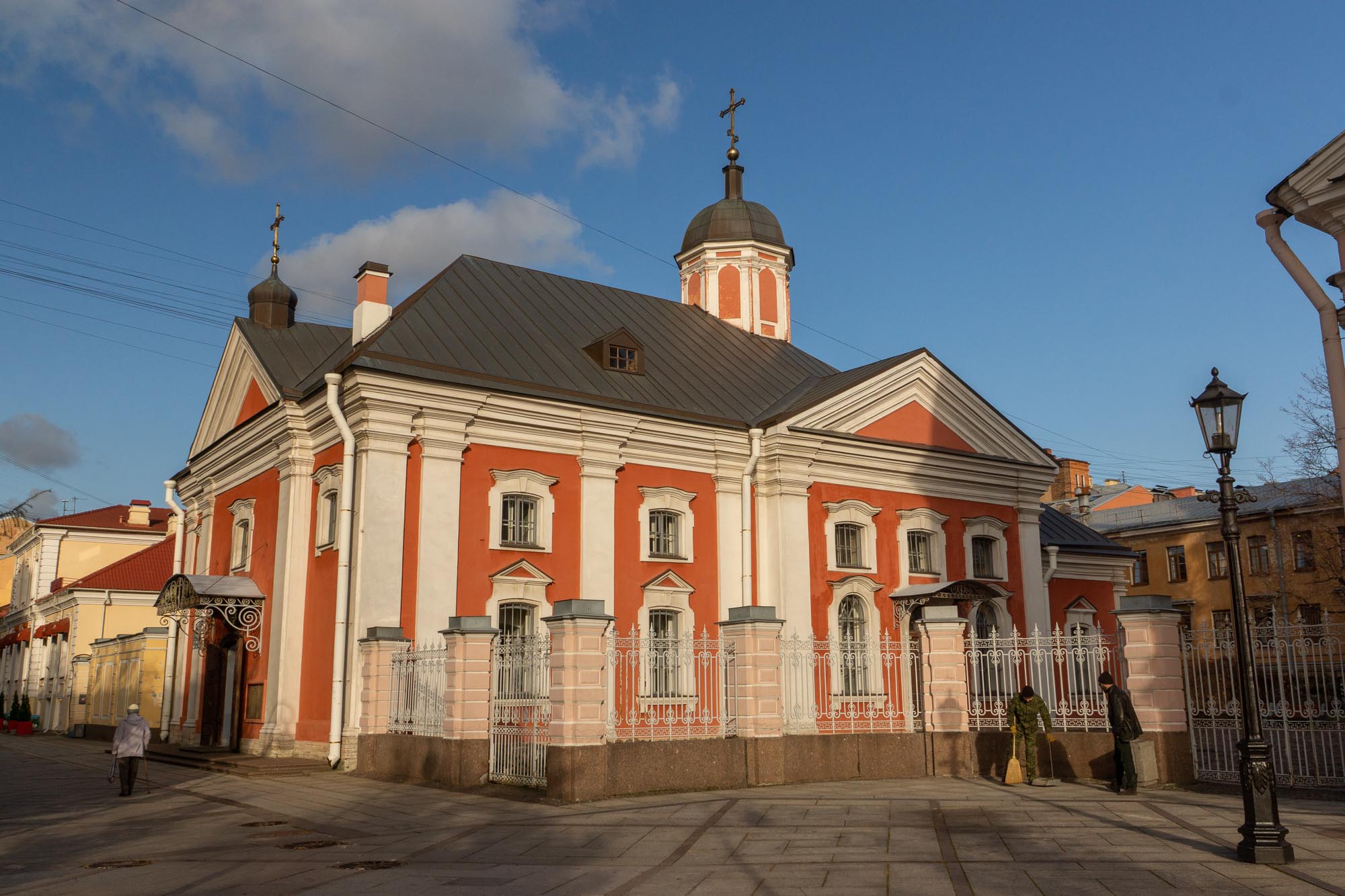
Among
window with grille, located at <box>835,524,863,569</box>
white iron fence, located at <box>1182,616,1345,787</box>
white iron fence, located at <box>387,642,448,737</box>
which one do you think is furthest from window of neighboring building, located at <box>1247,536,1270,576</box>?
white iron fence, located at <box>387,642,448,737</box>

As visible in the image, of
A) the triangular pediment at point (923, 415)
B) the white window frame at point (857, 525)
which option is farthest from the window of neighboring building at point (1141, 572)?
the white window frame at point (857, 525)

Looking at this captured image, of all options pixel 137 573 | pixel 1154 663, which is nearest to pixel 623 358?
pixel 1154 663

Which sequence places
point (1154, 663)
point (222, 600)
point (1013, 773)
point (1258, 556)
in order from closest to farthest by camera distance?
1. point (1154, 663)
2. point (1013, 773)
3. point (222, 600)
4. point (1258, 556)

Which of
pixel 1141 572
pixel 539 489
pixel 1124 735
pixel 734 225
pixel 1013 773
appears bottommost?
pixel 1013 773

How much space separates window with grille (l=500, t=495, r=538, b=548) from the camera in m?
20.2

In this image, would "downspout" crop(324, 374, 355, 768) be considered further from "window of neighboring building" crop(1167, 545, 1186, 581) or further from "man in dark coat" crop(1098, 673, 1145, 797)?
"window of neighboring building" crop(1167, 545, 1186, 581)

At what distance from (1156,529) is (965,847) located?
130ft

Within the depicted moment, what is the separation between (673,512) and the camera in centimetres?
2225

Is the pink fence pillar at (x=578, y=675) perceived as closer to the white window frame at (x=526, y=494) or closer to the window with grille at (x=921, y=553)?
the white window frame at (x=526, y=494)

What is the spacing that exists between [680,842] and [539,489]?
439 inches

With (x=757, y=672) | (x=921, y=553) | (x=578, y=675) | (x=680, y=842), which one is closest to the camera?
(x=680, y=842)

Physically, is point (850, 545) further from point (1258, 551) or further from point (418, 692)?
point (1258, 551)

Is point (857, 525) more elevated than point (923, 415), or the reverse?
point (923, 415)

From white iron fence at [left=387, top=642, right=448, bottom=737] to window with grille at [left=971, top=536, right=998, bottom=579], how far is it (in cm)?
1324
